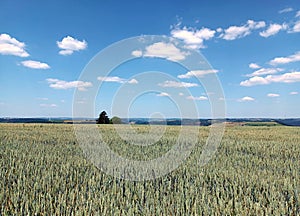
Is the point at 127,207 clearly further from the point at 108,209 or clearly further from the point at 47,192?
the point at 47,192

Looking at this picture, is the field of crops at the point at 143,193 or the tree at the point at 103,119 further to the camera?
the tree at the point at 103,119

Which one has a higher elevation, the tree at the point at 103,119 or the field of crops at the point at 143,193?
the tree at the point at 103,119

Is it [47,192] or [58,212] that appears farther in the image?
[47,192]

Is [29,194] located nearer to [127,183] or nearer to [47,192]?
[47,192]

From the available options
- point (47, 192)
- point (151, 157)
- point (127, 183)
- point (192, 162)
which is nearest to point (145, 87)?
point (151, 157)

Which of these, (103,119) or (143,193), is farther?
(103,119)

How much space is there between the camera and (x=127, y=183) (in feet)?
18.9

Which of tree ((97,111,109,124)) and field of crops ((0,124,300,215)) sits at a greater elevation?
tree ((97,111,109,124))

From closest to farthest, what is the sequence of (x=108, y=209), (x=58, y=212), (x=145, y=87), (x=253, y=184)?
(x=58, y=212), (x=108, y=209), (x=253, y=184), (x=145, y=87)

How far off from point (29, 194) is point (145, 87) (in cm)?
807

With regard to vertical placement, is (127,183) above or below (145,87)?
below

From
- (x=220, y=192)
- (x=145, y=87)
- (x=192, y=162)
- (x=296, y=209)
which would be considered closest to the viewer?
(x=296, y=209)

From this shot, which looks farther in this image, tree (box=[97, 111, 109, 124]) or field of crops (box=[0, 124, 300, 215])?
tree (box=[97, 111, 109, 124])

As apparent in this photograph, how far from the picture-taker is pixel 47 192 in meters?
4.85
